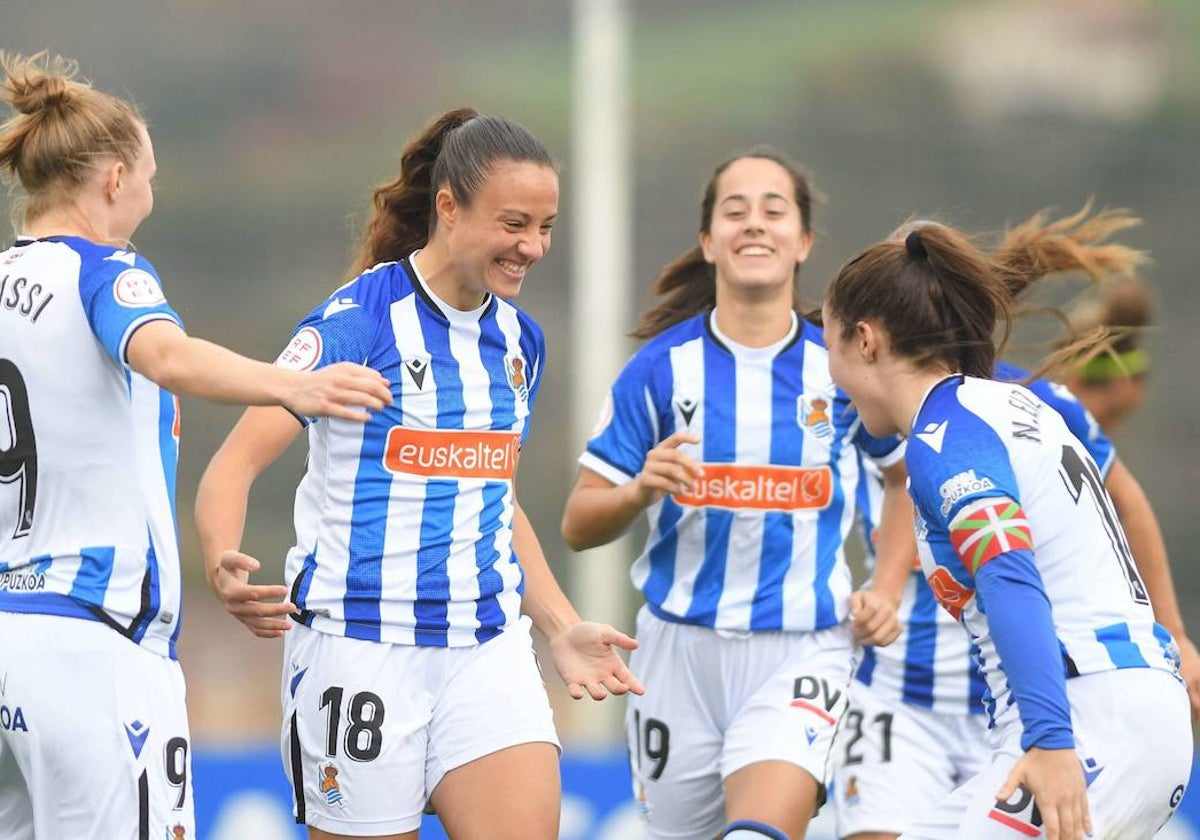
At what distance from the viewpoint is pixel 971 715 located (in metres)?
5.24

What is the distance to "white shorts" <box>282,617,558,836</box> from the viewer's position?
383cm

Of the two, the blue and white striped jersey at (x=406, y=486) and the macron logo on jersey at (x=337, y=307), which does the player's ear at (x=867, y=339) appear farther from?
the macron logo on jersey at (x=337, y=307)

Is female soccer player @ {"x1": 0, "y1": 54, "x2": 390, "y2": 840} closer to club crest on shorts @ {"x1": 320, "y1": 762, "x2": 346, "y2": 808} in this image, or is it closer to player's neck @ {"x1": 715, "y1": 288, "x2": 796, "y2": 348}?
club crest on shorts @ {"x1": 320, "y1": 762, "x2": 346, "y2": 808}

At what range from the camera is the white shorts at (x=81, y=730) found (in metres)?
3.46

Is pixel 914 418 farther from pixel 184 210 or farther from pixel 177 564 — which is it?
pixel 184 210

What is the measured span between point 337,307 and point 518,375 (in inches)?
16.9

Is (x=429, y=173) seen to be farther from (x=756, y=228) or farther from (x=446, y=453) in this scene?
(x=756, y=228)

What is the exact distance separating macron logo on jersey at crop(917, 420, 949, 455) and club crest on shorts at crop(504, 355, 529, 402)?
985 mm

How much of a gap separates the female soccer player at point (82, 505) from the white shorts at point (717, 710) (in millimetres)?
1518

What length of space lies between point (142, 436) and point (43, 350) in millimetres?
261

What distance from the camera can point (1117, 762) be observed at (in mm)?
3340

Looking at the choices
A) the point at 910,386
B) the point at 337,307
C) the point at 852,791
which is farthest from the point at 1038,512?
the point at 852,791

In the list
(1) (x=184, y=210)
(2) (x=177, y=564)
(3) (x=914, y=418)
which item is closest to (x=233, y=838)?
(2) (x=177, y=564)

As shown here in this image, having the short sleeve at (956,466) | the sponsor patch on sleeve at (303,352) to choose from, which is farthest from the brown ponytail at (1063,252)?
the sponsor patch on sleeve at (303,352)
